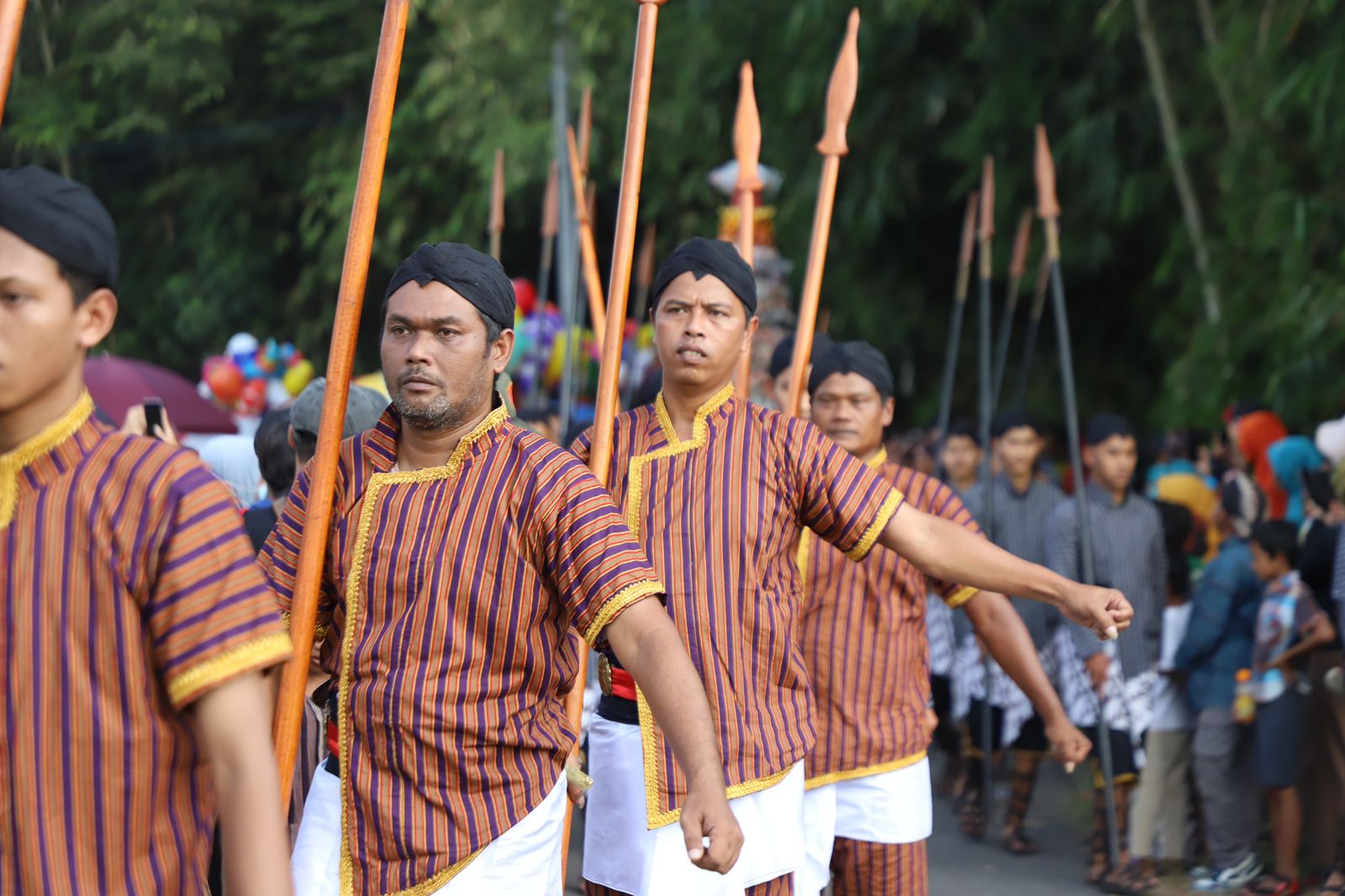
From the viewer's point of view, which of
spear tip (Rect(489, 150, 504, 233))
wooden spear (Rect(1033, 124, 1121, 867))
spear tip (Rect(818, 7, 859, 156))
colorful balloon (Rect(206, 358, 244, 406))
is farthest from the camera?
colorful balloon (Rect(206, 358, 244, 406))

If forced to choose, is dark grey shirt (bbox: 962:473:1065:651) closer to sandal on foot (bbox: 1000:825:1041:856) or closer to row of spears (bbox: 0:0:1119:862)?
sandal on foot (bbox: 1000:825:1041:856)

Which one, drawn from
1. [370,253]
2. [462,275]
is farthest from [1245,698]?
[462,275]

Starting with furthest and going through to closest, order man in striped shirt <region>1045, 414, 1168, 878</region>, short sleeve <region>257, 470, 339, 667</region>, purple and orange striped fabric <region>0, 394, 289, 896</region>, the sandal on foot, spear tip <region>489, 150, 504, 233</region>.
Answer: spear tip <region>489, 150, 504, 233</region> < the sandal on foot < man in striped shirt <region>1045, 414, 1168, 878</region> < short sleeve <region>257, 470, 339, 667</region> < purple and orange striped fabric <region>0, 394, 289, 896</region>

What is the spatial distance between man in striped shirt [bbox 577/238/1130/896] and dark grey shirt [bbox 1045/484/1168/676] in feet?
12.0

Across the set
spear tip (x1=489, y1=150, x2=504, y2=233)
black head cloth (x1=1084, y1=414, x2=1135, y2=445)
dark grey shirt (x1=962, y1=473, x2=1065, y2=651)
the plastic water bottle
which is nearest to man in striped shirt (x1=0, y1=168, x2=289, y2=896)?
the plastic water bottle

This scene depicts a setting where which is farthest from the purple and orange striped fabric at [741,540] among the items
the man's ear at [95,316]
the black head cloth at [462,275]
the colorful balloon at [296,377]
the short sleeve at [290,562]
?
the colorful balloon at [296,377]

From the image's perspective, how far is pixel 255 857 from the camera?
2.10m

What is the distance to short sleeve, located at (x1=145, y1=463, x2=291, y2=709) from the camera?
212cm

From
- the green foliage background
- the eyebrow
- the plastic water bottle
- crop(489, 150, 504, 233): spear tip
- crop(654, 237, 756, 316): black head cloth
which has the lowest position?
the plastic water bottle

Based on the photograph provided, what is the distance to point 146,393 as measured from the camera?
35.1 ft

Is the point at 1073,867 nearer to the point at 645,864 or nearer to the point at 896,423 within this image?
the point at 645,864

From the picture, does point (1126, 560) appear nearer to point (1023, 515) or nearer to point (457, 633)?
point (1023, 515)

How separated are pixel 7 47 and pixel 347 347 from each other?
74cm

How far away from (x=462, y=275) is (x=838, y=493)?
103cm
